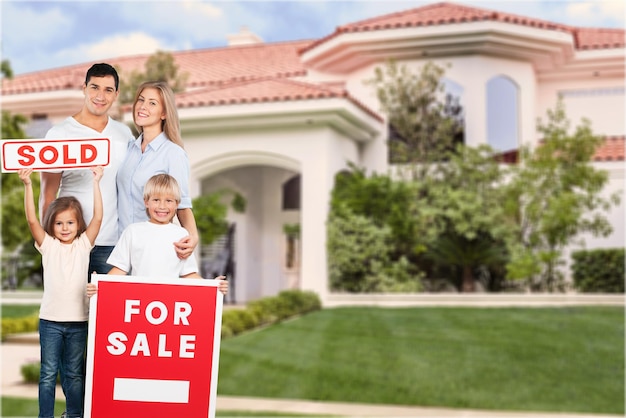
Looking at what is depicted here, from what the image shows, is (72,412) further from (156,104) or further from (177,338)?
(156,104)

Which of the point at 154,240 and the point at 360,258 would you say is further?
the point at 360,258

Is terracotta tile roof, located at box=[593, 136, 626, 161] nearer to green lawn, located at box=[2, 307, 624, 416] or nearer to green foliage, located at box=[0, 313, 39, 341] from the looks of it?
green lawn, located at box=[2, 307, 624, 416]

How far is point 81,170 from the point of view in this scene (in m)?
3.22

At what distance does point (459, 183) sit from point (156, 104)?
1502 cm

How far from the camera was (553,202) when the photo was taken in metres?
16.8

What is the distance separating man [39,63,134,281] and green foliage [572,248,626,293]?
50.2 feet

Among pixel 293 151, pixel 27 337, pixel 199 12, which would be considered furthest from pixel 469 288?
pixel 199 12

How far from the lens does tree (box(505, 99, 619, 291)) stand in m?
16.8

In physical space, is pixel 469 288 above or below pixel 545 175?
below

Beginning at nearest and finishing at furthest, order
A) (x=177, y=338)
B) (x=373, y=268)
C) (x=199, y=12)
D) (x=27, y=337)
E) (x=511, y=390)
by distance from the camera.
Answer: (x=177, y=338)
(x=511, y=390)
(x=27, y=337)
(x=373, y=268)
(x=199, y=12)

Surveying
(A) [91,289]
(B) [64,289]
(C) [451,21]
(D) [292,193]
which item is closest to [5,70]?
(D) [292,193]

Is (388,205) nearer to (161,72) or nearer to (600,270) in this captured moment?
(600,270)

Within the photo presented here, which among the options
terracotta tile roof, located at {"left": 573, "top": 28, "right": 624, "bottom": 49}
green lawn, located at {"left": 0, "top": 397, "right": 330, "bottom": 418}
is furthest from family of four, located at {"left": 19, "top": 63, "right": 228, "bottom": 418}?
terracotta tile roof, located at {"left": 573, "top": 28, "right": 624, "bottom": 49}

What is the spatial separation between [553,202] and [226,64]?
11.2 meters
